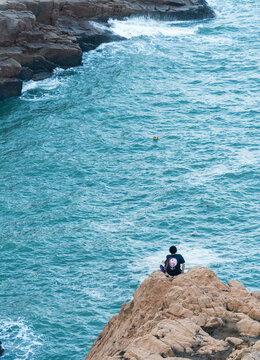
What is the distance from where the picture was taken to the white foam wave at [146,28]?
320 ft

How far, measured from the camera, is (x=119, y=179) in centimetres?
6378

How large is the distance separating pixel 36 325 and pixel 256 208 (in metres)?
22.2

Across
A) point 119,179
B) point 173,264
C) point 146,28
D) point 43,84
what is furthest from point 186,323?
point 146,28

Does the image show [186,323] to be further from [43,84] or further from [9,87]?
[43,84]

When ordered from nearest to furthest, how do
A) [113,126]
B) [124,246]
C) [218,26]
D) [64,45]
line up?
1. [124,246]
2. [113,126]
3. [64,45]
4. [218,26]

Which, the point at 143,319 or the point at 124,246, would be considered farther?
the point at 124,246

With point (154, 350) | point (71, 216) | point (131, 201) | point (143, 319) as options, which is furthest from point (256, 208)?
point (154, 350)

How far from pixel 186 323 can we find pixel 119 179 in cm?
3714

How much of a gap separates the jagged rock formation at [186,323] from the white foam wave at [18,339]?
34.4ft

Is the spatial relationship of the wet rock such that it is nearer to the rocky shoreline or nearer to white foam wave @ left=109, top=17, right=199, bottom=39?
the rocky shoreline

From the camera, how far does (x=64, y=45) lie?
86000 millimetres

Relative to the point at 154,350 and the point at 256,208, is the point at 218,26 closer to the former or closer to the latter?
the point at 256,208

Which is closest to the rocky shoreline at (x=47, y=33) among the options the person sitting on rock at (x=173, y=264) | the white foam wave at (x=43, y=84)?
the white foam wave at (x=43, y=84)

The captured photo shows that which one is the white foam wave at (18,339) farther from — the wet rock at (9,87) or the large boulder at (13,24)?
the large boulder at (13,24)
